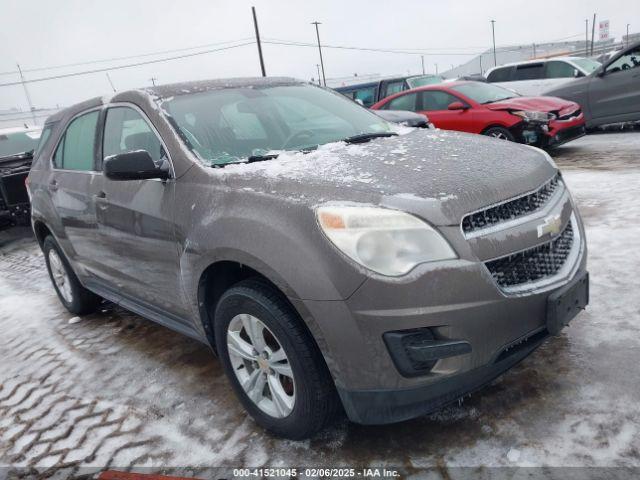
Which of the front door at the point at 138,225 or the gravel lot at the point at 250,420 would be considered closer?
the gravel lot at the point at 250,420

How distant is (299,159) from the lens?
2.49m

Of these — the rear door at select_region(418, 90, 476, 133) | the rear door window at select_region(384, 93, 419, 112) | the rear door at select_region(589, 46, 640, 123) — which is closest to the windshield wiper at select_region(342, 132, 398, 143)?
the rear door at select_region(418, 90, 476, 133)

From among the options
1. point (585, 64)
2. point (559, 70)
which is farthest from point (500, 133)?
point (585, 64)

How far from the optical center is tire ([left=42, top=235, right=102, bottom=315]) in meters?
4.27

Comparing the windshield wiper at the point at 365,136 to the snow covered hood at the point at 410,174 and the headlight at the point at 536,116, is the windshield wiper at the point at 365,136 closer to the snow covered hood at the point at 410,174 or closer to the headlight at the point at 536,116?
the snow covered hood at the point at 410,174

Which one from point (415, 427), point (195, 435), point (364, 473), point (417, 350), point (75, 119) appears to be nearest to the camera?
point (417, 350)

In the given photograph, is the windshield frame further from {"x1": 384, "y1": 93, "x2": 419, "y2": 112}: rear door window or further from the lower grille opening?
the lower grille opening

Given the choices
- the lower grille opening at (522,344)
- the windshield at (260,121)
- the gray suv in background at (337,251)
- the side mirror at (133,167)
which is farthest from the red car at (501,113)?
the side mirror at (133,167)

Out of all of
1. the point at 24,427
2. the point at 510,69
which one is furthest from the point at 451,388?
the point at 510,69

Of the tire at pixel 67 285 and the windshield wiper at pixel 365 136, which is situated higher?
the windshield wiper at pixel 365 136

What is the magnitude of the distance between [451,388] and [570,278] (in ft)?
2.37

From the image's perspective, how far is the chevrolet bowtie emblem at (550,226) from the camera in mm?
2082

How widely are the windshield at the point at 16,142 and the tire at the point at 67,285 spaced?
5701 millimetres

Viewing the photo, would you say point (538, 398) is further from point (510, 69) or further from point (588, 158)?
point (510, 69)
